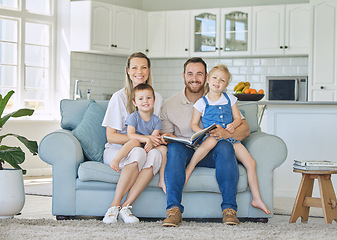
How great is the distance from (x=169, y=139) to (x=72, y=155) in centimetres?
61

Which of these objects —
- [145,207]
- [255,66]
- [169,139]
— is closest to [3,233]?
[145,207]

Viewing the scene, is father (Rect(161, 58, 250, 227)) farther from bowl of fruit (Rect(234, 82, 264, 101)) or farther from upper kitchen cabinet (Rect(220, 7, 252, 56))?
upper kitchen cabinet (Rect(220, 7, 252, 56))

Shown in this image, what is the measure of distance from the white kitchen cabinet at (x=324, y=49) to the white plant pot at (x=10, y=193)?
4.10 m

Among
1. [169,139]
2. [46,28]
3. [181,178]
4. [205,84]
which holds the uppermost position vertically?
[46,28]

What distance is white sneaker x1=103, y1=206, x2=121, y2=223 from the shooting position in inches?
122

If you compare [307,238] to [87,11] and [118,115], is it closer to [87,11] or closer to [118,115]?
[118,115]

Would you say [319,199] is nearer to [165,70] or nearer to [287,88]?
[287,88]

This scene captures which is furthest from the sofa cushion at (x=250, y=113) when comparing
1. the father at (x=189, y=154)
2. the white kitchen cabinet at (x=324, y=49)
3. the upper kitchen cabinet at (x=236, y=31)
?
the upper kitchen cabinet at (x=236, y=31)

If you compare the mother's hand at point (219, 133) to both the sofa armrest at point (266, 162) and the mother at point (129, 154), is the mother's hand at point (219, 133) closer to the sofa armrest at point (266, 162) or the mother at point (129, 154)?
the sofa armrest at point (266, 162)

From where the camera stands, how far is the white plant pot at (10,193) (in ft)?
10.9

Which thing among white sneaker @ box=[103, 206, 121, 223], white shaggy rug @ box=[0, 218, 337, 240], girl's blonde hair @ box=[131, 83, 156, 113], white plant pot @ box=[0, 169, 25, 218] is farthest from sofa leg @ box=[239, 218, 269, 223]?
white plant pot @ box=[0, 169, 25, 218]

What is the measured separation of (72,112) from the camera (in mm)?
3791

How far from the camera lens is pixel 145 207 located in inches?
130

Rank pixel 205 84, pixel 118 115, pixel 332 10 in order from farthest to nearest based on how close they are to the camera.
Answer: pixel 332 10 → pixel 205 84 → pixel 118 115
